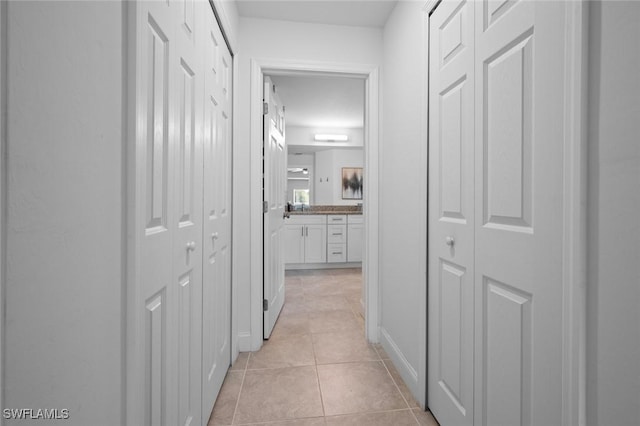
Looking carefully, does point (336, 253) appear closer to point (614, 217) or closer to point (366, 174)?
point (366, 174)

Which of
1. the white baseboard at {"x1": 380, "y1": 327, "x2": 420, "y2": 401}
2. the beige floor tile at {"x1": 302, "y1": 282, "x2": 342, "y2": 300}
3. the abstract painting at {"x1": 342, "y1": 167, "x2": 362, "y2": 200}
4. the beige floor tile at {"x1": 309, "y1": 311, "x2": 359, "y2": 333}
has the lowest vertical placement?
the beige floor tile at {"x1": 309, "y1": 311, "x2": 359, "y2": 333}

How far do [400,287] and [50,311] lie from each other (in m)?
1.74

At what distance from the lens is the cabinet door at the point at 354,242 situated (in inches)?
197

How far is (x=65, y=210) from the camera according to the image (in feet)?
1.85

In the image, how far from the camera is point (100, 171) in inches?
25.5

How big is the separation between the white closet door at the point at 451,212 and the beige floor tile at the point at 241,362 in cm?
115

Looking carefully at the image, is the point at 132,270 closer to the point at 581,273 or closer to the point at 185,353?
the point at 185,353

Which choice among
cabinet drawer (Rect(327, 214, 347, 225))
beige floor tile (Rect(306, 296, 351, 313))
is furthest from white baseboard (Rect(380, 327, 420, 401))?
cabinet drawer (Rect(327, 214, 347, 225))

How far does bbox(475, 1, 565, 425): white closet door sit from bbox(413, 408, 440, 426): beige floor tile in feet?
1.35

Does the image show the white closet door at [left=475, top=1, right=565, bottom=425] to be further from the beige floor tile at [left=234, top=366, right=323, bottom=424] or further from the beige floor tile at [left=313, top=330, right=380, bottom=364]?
the beige floor tile at [left=313, top=330, right=380, bottom=364]

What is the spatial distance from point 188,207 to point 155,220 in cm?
29

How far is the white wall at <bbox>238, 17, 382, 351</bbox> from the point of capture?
2.15m

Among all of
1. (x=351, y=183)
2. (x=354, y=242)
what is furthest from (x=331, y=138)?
(x=354, y=242)

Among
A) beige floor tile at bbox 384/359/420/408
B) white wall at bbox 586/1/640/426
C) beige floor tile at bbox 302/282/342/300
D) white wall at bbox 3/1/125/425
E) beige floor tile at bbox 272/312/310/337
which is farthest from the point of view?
beige floor tile at bbox 302/282/342/300
